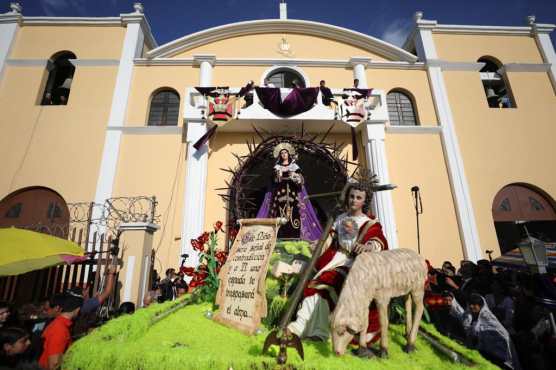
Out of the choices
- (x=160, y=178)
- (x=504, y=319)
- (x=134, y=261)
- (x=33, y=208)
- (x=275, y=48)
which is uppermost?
(x=275, y=48)

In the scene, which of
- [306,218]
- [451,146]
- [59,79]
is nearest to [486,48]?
[451,146]

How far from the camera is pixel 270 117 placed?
8.85 metres

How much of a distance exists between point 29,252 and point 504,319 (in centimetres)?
739

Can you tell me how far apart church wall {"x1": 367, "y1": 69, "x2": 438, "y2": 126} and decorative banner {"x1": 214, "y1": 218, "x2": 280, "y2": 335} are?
9054mm

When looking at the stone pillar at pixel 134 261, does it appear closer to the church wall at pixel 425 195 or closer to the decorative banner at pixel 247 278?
the decorative banner at pixel 247 278

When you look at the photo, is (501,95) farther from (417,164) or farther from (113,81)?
(113,81)

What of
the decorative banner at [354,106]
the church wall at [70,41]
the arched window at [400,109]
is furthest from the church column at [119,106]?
the arched window at [400,109]

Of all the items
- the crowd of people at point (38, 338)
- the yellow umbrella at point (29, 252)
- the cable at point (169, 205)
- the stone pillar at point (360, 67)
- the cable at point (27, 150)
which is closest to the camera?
the crowd of people at point (38, 338)

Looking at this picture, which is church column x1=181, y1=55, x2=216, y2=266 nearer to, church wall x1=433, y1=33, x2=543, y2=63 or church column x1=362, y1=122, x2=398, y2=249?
church column x1=362, y1=122, x2=398, y2=249

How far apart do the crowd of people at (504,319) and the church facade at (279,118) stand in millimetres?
3658

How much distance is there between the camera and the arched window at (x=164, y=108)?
1034 centimetres

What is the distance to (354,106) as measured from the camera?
8961 mm

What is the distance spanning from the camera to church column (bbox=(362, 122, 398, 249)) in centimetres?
816

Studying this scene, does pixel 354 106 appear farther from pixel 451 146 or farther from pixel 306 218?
pixel 306 218
